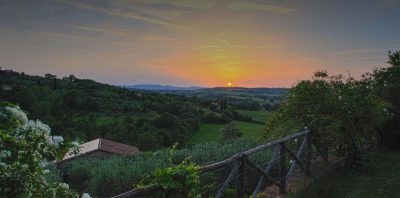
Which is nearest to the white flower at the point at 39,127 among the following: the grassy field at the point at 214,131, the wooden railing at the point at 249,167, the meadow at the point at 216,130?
the wooden railing at the point at 249,167

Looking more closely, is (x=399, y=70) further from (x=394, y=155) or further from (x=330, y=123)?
(x=330, y=123)

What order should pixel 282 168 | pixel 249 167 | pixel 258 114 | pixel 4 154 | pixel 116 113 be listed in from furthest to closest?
pixel 258 114 → pixel 116 113 → pixel 282 168 → pixel 249 167 → pixel 4 154

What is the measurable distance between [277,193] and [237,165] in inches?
117

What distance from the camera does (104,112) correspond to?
82.1 meters

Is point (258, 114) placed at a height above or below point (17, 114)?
below

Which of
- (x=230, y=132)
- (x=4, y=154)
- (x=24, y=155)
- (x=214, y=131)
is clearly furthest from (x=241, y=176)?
Result: (x=214, y=131)

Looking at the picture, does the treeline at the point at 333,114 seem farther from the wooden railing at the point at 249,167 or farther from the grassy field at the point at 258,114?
the grassy field at the point at 258,114

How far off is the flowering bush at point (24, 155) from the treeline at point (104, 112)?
50558mm

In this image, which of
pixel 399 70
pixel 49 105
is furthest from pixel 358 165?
pixel 49 105

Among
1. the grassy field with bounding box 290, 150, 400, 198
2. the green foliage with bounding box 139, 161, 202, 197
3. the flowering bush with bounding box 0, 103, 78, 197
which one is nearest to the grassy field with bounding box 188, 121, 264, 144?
the grassy field with bounding box 290, 150, 400, 198

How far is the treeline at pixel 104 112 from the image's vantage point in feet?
206

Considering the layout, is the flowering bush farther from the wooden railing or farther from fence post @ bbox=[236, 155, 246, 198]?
fence post @ bbox=[236, 155, 246, 198]

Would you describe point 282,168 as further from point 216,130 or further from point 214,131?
point 216,130

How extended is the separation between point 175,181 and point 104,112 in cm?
8056
